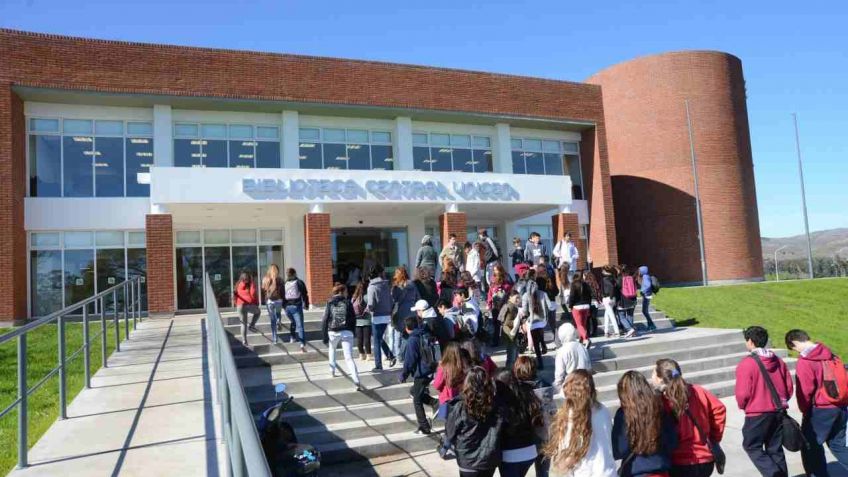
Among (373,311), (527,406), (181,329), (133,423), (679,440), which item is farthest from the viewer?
(181,329)

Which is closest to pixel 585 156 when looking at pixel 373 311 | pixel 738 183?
pixel 738 183

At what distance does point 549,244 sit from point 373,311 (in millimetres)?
16876

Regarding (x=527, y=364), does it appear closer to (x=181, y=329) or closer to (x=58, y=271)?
(x=181, y=329)

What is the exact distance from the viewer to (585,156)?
26531mm

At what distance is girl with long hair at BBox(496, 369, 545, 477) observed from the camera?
15.9ft

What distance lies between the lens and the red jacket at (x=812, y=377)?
5.89 meters

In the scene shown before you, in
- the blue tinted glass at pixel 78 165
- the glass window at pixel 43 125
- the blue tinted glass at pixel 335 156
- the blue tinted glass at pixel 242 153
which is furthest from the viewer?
the blue tinted glass at pixel 335 156

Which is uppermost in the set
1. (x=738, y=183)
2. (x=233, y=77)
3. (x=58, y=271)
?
(x=233, y=77)

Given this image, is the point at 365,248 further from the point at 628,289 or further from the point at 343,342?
the point at 343,342

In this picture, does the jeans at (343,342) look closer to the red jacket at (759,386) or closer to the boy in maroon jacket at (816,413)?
Result: the red jacket at (759,386)

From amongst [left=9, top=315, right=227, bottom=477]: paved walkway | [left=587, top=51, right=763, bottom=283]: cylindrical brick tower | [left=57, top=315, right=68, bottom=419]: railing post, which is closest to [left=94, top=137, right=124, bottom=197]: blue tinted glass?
[left=9, top=315, right=227, bottom=477]: paved walkway

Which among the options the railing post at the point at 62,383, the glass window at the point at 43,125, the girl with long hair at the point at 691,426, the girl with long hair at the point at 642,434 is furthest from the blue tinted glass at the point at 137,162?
the girl with long hair at the point at 691,426

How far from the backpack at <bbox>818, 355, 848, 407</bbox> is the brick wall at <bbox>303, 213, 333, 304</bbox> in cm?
1481

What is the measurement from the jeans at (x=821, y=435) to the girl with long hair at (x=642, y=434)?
2.58 meters
